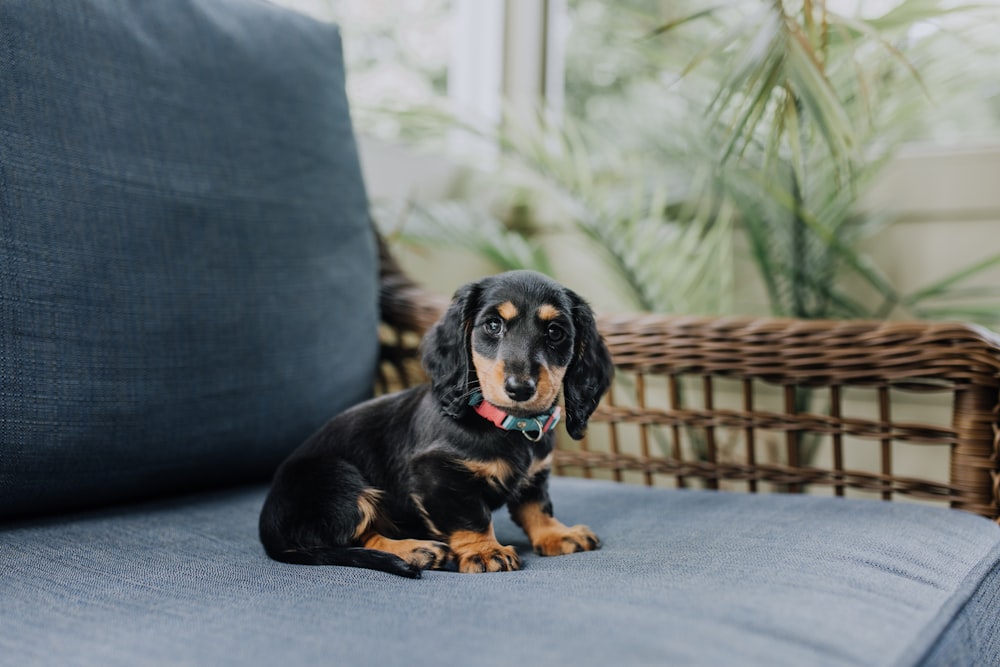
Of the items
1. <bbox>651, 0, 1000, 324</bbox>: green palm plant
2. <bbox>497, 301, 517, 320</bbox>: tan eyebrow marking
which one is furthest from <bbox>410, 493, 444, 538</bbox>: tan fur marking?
<bbox>651, 0, 1000, 324</bbox>: green palm plant

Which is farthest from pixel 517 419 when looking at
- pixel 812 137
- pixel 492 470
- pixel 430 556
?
pixel 812 137

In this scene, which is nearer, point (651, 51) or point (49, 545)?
point (49, 545)

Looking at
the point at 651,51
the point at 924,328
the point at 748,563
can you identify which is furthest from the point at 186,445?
the point at 651,51

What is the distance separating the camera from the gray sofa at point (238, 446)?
2.28ft

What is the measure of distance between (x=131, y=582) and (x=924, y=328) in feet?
3.49

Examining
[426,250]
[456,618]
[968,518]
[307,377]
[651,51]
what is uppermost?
[651,51]

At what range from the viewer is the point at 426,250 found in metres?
2.23

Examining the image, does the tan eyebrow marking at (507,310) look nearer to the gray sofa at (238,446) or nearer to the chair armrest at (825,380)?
the gray sofa at (238,446)

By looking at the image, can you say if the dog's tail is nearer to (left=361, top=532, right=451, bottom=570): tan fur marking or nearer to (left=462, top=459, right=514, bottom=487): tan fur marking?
(left=361, top=532, right=451, bottom=570): tan fur marking

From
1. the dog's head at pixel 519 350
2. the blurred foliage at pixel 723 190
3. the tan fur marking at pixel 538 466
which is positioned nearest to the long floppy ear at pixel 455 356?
the dog's head at pixel 519 350

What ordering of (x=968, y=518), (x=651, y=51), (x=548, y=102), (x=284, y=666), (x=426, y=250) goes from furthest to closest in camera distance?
(x=548, y=102) → (x=426, y=250) → (x=651, y=51) → (x=968, y=518) → (x=284, y=666)

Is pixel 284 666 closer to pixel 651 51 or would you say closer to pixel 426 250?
pixel 651 51

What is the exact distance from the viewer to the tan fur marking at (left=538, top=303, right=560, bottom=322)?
0.87m

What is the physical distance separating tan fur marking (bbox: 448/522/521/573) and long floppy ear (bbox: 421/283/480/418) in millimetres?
135
